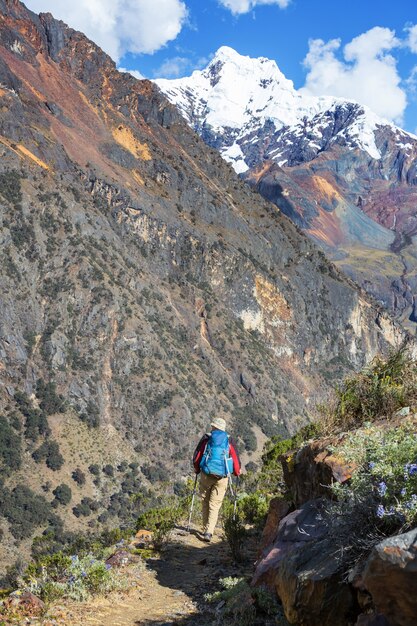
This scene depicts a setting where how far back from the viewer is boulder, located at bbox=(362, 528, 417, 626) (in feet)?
10.4

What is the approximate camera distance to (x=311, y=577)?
4184mm

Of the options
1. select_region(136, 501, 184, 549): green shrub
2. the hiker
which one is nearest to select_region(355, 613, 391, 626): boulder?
the hiker

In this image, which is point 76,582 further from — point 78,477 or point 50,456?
point 50,456

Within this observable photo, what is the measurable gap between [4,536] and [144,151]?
8783 cm

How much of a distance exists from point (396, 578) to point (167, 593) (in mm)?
4480

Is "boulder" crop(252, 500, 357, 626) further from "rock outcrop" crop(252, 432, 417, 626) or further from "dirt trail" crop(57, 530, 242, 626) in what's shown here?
"dirt trail" crop(57, 530, 242, 626)

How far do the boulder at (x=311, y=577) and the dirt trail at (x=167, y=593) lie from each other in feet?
4.96

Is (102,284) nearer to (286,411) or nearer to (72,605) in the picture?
(286,411)

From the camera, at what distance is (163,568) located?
787cm

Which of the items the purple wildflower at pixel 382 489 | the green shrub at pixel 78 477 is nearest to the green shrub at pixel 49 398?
the green shrub at pixel 78 477

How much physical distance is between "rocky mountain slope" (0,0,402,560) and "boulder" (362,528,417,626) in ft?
186

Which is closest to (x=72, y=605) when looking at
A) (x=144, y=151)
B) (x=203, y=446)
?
(x=203, y=446)

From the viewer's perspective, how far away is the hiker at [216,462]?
27.8ft

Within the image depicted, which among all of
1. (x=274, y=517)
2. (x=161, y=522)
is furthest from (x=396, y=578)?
(x=161, y=522)
